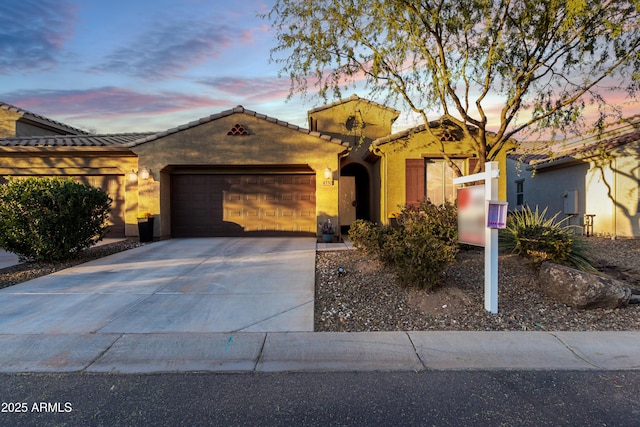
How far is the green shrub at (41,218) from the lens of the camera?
27.8 feet


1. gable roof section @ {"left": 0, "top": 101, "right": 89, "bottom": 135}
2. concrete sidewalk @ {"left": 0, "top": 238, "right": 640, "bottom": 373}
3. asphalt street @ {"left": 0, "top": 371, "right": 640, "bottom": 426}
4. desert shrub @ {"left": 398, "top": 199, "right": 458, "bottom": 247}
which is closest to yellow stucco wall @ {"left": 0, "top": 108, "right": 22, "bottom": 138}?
gable roof section @ {"left": 0, "top": 101, "right": 89, "bottom": 135}

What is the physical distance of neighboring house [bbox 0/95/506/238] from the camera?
42.6 feet

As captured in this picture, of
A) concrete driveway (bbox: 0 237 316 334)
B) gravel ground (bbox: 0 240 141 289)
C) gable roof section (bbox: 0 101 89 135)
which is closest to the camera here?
concrete driveway (bbox: 0 237 316 334)

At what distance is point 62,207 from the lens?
873 cm

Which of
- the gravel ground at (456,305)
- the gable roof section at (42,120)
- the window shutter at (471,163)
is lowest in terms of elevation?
the gravel ground at (456,305)

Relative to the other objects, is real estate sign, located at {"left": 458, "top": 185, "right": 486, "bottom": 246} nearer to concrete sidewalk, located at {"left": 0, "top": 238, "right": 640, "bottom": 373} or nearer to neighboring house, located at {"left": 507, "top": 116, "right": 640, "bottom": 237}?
concrete sidewalk, located at {"left": 0, "top": 238, "right": 640, "bottom": 373}

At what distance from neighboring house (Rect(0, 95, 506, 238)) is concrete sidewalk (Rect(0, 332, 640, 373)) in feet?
26.6

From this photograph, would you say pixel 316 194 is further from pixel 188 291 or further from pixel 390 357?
pixel 390 357

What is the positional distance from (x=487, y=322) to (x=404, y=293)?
1309 mm

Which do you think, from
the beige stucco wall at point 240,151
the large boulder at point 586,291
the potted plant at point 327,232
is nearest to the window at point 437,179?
the beige stucco wall at point 240,151

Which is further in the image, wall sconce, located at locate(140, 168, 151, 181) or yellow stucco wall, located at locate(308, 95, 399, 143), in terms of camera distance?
yellow stucco wall, located at locate(308, 95, 399, 143)

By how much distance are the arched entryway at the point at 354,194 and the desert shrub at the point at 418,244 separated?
616 centimetres

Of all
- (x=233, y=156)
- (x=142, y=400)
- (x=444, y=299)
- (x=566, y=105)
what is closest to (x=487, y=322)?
(x=444, y=299)

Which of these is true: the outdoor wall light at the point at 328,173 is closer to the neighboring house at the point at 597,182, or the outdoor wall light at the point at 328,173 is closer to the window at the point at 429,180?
the window at the point at 429,180
